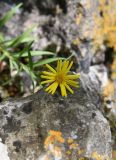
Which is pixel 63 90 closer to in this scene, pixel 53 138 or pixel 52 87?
pixel 52 87

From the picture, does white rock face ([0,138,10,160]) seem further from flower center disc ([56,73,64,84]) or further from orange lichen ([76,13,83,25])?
orange lichen ([76,13,83,25])

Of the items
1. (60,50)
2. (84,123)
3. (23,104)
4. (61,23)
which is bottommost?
(84,123)

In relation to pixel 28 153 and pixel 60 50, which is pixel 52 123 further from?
pixel 60 50

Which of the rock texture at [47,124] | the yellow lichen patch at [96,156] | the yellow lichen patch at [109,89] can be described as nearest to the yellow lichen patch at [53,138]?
the rock texture at [47,124]

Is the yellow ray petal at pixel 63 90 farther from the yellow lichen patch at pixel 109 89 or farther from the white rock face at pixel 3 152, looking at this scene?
the yellow lichen patch at pixel 109 89

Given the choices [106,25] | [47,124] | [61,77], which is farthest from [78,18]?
[47,124]

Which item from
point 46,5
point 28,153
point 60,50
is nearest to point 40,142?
point 28,153
